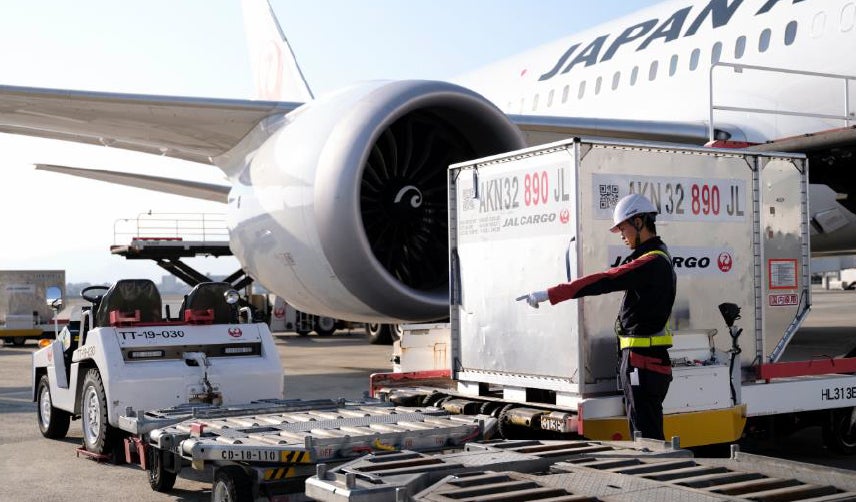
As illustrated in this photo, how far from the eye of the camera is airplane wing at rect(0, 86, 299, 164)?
775cm

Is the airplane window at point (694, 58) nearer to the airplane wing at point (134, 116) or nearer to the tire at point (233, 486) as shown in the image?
the airplane wing at point (134, 116)

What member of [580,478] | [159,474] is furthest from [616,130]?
[580,478]

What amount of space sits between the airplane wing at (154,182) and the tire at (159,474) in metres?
8.07

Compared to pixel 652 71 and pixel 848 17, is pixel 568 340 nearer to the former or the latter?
pixel 848 17

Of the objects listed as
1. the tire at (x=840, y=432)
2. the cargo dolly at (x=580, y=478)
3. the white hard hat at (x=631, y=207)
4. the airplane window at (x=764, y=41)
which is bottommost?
the tire at (x=840, y=432)

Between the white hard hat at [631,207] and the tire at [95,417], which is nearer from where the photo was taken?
the white hard hat at [631,207]

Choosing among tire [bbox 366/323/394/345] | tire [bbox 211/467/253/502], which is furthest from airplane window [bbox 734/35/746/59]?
tire [bbox 366/323/394/345]

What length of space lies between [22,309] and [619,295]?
19.1 m

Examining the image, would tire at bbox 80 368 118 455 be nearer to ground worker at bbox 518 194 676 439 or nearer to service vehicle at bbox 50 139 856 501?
service vehicle at bbox 50 139 856 501

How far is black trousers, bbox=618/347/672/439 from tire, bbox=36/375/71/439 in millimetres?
4337

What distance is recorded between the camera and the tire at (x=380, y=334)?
57.1 ft

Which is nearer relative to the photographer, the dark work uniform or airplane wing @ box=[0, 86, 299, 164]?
the dark work uniform

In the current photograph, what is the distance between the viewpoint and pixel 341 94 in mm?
7176

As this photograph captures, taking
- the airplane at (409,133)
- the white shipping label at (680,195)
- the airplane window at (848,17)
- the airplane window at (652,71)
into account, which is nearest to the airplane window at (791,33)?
the airplane at (409,133)
